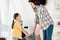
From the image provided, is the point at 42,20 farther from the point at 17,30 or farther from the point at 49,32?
the point at 17,30

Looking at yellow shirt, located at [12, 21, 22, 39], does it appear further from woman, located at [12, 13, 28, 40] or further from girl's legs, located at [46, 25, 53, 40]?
girl's legs, located at [46, 25, 53, 40]

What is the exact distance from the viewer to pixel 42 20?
1.96 meters

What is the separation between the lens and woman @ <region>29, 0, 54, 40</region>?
195 centimetres

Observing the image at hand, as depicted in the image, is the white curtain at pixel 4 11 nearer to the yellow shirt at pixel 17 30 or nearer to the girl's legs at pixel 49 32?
the yellow shirt at pixel 17 30

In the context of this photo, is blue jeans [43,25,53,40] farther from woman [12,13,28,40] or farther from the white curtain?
the white curtain

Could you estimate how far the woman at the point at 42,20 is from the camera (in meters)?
1.95

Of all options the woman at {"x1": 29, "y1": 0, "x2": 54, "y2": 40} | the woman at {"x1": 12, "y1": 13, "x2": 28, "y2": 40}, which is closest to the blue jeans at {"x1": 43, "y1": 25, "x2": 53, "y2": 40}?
the woman at {"x1": 29, "y1": 0, "x2": 54, "y2": 40}

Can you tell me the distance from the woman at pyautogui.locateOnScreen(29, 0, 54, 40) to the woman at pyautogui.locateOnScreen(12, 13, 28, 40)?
0.17m

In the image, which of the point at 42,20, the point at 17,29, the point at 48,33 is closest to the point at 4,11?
the point at 17,29

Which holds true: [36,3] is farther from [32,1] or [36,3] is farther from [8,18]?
[8,18]

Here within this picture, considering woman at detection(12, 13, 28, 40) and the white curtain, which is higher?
the white curtain

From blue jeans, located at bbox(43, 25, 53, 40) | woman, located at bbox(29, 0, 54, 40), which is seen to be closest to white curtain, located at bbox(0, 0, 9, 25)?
woman, located at bbox(29, 0, 54, 40)

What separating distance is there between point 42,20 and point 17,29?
0.33m

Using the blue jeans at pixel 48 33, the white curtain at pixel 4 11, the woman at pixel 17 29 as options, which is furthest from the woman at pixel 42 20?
the white curtain at pixel 4 11
